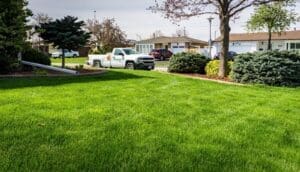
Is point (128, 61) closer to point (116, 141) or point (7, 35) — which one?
point (7, 35)

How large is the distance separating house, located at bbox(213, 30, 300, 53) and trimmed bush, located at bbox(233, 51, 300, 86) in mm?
48952

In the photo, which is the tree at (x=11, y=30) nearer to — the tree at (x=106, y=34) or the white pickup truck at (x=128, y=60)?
the white pickup truck at (x=128, y=60)

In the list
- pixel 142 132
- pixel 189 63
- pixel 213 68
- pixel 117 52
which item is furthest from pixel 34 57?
pixel 142 132

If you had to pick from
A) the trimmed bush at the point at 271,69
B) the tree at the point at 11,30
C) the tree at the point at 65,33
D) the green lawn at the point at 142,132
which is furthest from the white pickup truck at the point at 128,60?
the green lawn at the point at 142,132

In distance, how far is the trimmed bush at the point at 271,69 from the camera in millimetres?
18016

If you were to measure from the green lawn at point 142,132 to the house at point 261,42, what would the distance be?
57763mm

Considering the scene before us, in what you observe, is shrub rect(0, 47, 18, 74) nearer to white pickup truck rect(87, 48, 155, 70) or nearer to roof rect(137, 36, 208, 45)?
white pickup truck rect(87, 48, 155, 70)

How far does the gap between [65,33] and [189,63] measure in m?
6.53

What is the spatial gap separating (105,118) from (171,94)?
4.17 meters

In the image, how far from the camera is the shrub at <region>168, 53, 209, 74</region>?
23234mm

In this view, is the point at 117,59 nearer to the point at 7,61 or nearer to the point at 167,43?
the point at 7,61

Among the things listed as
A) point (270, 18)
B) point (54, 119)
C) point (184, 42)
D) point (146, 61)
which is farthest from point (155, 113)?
point (184, 42)

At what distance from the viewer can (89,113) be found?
854 cm

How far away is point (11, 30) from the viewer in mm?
16156
